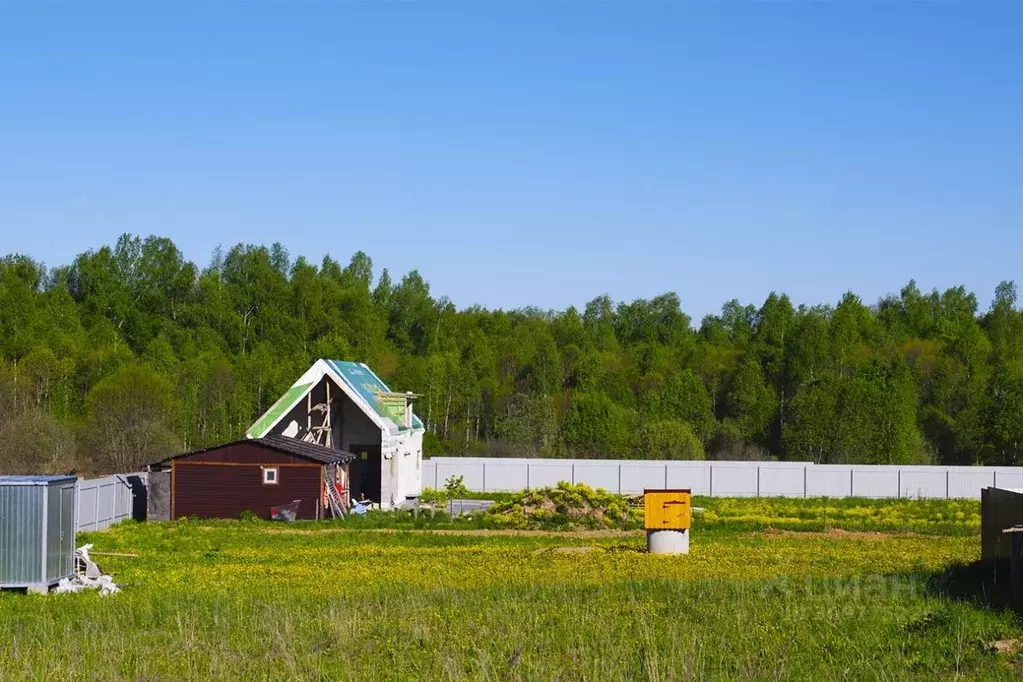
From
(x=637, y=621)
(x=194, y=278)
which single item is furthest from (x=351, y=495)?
(x=194, y=278)

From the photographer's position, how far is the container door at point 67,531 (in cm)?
2372

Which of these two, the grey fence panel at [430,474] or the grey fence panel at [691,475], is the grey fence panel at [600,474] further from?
the grey fence panel at [430,474]

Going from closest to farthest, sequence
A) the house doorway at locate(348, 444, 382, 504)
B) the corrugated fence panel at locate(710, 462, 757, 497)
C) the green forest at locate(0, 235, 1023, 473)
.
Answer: the house doorway at locate(348, 444, 382, 504) < the corrugated fence panel at locate(710, 462, 757, 497) < the green forest at locate(0, 235, 1023, 473)

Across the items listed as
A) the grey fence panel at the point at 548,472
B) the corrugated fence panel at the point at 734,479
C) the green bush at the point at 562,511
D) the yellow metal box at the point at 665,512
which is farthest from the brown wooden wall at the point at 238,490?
the corrugated fence panel at the point at 734,479

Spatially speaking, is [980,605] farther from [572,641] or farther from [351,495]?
[351,495]

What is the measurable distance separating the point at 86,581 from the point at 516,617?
9.20 meters

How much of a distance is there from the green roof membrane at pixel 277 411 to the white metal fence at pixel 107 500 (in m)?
4.35

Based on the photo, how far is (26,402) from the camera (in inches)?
2685

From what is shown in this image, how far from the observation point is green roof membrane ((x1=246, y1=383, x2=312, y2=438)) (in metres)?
46.0

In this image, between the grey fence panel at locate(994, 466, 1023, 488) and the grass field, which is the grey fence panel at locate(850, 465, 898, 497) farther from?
the grass field

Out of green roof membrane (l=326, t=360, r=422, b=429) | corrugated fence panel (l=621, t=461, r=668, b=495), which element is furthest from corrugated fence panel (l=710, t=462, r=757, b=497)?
green roof membrane (l=326, t=360, r=422, b=429)

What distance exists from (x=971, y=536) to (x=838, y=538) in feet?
13.0

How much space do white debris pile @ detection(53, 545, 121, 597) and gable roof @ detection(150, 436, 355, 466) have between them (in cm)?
1576

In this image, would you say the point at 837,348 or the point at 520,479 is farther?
the point at 837,348
